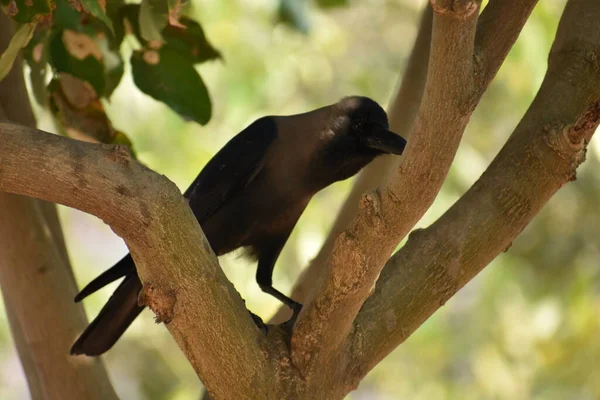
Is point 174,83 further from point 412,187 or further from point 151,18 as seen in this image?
point 412,187

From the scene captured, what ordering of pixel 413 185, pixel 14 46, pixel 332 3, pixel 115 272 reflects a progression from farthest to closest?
1. pixel 332 3
2. pixel 115 272
3. pixel 14 46
4. pixel 413 185

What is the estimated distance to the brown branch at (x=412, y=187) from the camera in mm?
1647

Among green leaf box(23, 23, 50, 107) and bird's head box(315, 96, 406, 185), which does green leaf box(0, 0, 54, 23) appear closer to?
green leaf box(23, 23, 50, 107)

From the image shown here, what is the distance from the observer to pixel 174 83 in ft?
8.70

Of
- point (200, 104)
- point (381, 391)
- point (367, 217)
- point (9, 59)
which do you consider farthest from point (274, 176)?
point (381, 391)

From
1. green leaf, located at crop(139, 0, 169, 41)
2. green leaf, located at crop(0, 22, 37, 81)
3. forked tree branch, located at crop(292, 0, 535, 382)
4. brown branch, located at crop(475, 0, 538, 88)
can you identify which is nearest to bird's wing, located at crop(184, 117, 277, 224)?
green leaf, located at crop(139, 0, 169, 41)

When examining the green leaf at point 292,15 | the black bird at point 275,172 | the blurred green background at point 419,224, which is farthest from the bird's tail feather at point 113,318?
the blurred green background at point 419,224

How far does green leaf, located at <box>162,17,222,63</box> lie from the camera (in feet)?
8.96

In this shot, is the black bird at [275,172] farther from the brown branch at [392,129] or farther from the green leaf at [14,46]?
the green leaf at [14,46]

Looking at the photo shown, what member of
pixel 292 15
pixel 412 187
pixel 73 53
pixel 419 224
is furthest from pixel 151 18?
pixel 419 224

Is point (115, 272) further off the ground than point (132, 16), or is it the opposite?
point (132, 16)

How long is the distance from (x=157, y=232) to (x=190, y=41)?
1.16 m

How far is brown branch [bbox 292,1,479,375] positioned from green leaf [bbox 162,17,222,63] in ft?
3.79

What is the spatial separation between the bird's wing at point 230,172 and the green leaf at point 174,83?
0.44 metres
